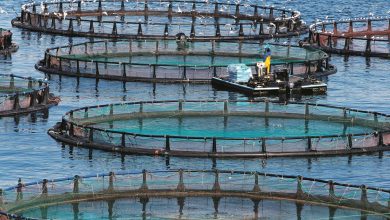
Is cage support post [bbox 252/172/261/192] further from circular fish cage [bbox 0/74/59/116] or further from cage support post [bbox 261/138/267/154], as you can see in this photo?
circular fish cage [bbox 0/74/59/116]

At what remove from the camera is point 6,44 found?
17712 cm

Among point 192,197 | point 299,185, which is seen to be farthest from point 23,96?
point 299,185

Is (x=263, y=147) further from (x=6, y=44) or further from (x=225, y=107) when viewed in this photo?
(x=6, y=44)

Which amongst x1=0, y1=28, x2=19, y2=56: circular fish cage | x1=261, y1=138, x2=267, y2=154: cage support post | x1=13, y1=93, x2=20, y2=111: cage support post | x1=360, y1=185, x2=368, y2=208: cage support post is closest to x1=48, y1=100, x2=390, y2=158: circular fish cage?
x1=261, y1=138, x2=267, y2=154: cage support post

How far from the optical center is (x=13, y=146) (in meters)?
122

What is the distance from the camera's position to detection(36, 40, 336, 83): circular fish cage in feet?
513

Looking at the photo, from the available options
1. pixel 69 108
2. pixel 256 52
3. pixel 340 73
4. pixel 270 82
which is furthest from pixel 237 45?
pixel 69 108

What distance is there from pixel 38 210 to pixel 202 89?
55.9m

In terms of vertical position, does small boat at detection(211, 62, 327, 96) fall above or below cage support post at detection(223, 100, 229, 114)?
below

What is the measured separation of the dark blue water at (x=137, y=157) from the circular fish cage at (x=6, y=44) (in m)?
3.86

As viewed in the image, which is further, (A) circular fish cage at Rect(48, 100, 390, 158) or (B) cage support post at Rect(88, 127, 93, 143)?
(B) cage support post at Rect(88, 127, 93, 143)

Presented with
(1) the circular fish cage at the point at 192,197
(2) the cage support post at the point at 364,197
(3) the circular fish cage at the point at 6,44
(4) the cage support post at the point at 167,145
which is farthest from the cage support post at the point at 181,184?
(3) the circular fish cage at the point at 6,44

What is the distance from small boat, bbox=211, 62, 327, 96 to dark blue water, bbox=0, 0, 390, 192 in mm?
1198

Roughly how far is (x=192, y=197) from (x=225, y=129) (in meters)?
23.8
